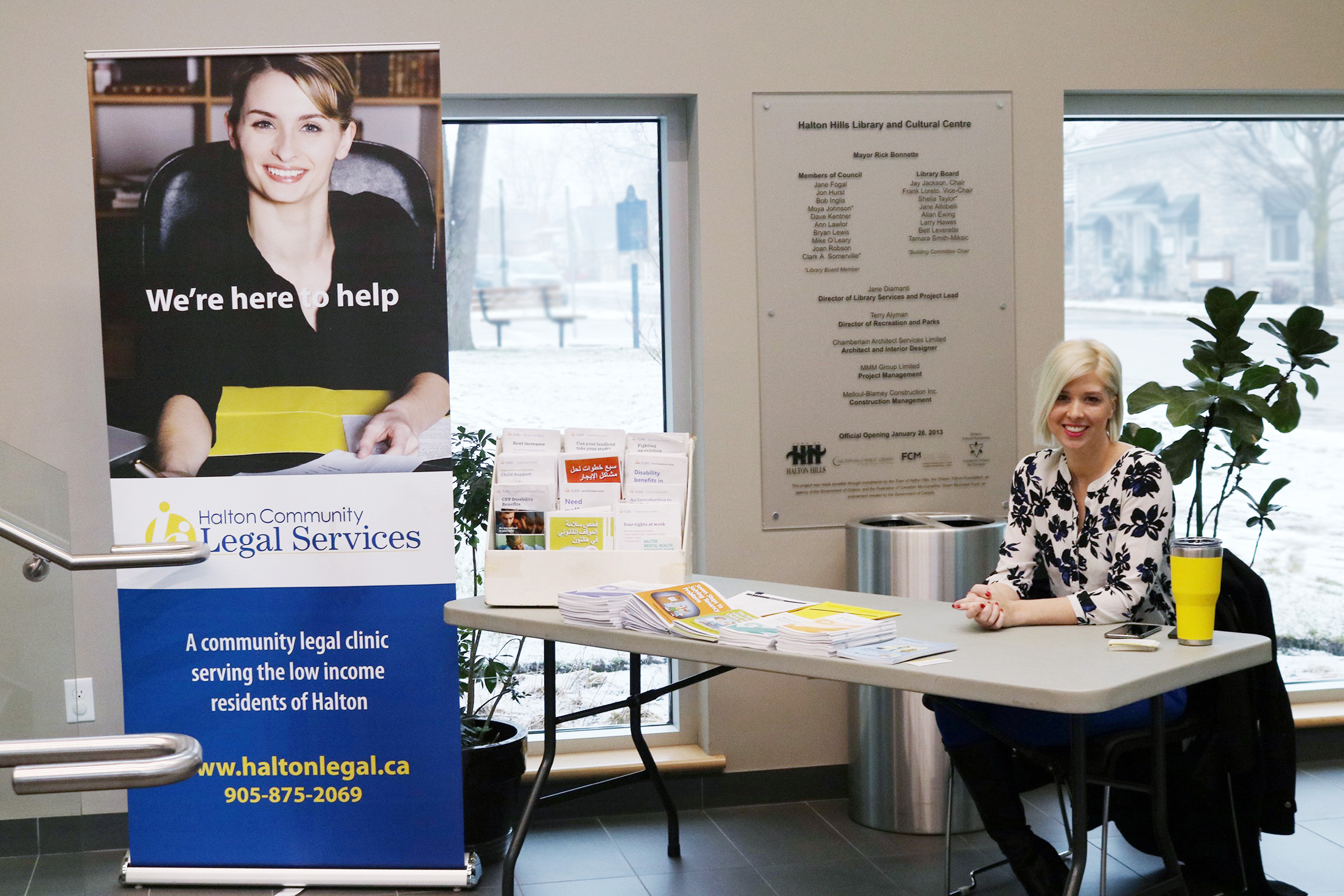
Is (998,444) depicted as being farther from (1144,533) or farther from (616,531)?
(616,531)

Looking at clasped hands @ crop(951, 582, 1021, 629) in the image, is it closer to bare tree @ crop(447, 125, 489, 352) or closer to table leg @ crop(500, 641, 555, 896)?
table leg @ crop(500, 641, 555, 896)

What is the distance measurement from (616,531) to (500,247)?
1399 millimetres

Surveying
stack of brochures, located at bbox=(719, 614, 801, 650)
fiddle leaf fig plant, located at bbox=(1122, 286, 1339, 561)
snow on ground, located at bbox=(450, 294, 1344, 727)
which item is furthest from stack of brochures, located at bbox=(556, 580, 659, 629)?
fiddle leaf fig plant, located at bbox=(1122, 286, 1339, 561)

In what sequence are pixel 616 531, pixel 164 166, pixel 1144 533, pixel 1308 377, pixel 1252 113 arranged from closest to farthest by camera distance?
pixel 1144 533, pixel 616 531, pixel 164 166, pixel 1308 377, pixel 1252 113

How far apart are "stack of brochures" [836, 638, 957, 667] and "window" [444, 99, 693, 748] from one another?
5.55 ft

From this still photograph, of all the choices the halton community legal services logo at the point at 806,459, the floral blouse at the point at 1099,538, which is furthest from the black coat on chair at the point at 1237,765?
the halton community legal services logo at the point at 806,459

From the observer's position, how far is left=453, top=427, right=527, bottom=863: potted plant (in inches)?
135

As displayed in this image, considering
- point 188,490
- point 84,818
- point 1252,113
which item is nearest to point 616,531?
point 188,490

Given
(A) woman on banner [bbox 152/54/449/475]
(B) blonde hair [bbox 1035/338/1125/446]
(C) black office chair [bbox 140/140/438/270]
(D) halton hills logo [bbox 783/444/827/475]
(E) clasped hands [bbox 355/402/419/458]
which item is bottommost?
(D) halton hills logo [bbox 783/444/827/475]

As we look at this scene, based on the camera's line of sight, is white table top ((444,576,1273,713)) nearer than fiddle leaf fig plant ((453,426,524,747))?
Result: Yes

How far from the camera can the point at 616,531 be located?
9.39 feet

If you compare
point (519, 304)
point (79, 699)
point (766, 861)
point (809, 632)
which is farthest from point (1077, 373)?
point (79, 699)

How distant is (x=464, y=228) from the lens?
388 centimetres

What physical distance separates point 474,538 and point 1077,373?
1785 mm
